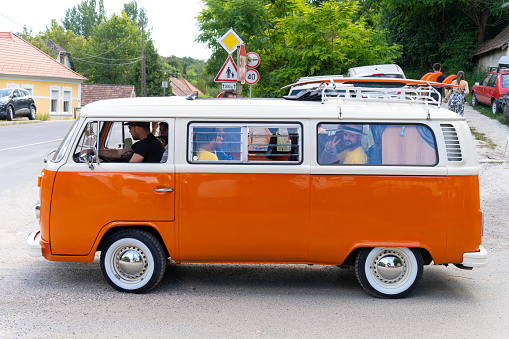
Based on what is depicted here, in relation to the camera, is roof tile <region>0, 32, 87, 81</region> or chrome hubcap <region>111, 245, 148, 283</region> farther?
roof tile <region>0, 32, 87, 81</region>

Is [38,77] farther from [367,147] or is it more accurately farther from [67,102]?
[367,147]

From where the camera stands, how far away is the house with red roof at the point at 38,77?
43841 millimetres

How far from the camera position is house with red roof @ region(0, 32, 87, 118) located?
4384cm

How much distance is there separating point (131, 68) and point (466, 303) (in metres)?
88.6

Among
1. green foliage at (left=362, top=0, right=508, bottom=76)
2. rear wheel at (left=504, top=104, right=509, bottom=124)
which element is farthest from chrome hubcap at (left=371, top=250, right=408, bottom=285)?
green foliage at (left=362, top=0, right=508, bottom=76)

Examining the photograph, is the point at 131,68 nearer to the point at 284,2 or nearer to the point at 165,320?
the point at 284,2

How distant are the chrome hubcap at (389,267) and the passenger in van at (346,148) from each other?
100 cm

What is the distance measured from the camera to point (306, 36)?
744 inches

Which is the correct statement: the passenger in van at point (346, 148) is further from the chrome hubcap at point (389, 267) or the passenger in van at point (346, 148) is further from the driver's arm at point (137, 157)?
the driver's arm at point (137, 157)

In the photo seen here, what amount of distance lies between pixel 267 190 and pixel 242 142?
542 mm

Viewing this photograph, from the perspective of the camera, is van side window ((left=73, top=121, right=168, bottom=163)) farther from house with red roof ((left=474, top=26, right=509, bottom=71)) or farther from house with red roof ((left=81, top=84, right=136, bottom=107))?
house with red roof ((left=81, top=84, right=136, bottom=107))

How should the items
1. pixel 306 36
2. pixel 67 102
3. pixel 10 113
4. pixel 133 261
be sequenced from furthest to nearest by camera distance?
pixel 67 102 → pixel 10 113 → pixel 306 36 → pixel 133 261

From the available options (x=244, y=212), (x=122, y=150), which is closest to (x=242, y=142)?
(x=244, y=212)

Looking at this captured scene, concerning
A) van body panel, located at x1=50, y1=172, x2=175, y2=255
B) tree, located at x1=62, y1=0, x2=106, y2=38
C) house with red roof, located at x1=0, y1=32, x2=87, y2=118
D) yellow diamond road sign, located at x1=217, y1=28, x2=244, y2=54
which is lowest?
van body panel, located at x1=50, y1=172, x2=175, y2=255
